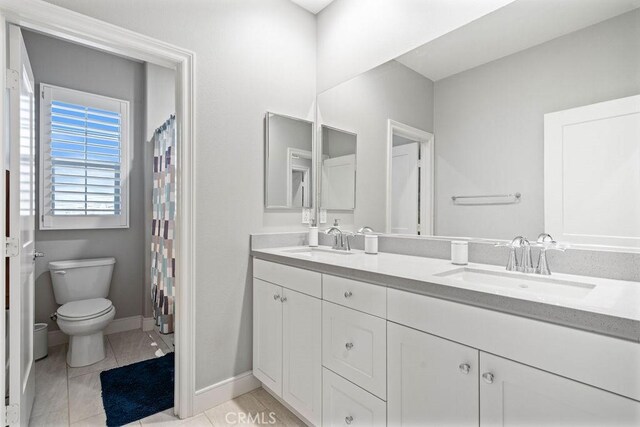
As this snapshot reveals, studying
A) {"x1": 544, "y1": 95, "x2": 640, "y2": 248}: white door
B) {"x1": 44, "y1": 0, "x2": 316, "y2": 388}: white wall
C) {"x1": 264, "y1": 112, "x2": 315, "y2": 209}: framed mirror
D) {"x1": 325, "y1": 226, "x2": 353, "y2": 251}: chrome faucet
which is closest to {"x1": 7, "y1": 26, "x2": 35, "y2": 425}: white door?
{"x1": 44, "y1": 0, "x2": 316, "y2": 388}: white wall

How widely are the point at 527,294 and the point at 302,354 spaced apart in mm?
1104

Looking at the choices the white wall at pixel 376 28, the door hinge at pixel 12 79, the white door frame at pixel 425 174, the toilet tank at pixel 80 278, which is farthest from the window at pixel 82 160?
the white door frame at pixel 425 174

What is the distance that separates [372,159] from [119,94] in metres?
2.58

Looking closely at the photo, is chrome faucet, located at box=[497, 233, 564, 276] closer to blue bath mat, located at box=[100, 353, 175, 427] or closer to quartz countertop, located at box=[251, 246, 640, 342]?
quartz countertop, located at box=[251, 246, 640, 342]

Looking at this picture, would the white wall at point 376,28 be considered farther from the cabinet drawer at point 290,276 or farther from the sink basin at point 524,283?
the cabinet drawer at point 290,276

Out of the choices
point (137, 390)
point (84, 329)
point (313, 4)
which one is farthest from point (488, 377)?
point (84, 329)

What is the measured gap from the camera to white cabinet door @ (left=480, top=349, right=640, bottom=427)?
0.76 m

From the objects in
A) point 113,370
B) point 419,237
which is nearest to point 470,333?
point 419,237

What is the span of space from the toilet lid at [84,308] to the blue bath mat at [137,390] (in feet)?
1.42

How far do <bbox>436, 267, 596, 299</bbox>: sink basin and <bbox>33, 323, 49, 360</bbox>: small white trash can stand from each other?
295 centimetres

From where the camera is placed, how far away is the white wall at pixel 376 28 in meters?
1.65

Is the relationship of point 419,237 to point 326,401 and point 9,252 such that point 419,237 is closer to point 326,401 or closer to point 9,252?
point 326,401

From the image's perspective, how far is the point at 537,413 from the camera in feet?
2.85

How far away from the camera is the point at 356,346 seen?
1.37 m
